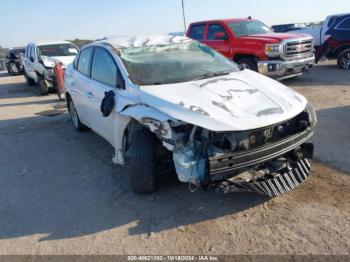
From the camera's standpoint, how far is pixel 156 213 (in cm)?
366

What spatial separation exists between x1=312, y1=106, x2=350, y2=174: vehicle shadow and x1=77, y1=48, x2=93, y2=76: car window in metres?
3.70

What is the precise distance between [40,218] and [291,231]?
2.58 metres

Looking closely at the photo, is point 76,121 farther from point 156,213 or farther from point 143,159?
point 156,213

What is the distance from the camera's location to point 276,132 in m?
3.69

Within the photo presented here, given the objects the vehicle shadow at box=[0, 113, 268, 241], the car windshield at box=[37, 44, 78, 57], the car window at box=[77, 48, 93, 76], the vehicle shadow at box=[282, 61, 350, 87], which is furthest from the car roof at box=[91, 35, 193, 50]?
the car windshield at box=[37, 44, 78, 57]

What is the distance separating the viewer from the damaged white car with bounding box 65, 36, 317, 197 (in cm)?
334

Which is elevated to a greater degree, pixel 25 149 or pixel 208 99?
pixel 208 99

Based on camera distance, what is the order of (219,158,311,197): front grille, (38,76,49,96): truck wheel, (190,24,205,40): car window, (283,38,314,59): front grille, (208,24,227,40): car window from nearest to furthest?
(219,158,311,197): front grille, (283,38,314,59): front grille, (208,24,227,40): car window, (190,24,205,40): car window, (38,76,49,96): truck wheel

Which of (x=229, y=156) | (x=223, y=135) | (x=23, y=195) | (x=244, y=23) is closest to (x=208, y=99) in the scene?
(x=223, y=135)

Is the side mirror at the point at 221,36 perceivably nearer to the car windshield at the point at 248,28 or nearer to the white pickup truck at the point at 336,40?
the car windshield at the point at 248,28

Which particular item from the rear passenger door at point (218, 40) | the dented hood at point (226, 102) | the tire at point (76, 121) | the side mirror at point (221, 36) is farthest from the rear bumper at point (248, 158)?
the side mirror at point (221, 36)

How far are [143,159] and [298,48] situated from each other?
7401mm

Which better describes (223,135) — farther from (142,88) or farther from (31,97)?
(31,97)

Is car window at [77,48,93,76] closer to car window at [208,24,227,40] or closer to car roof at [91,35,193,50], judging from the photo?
car roof at [91,35,193,50]
